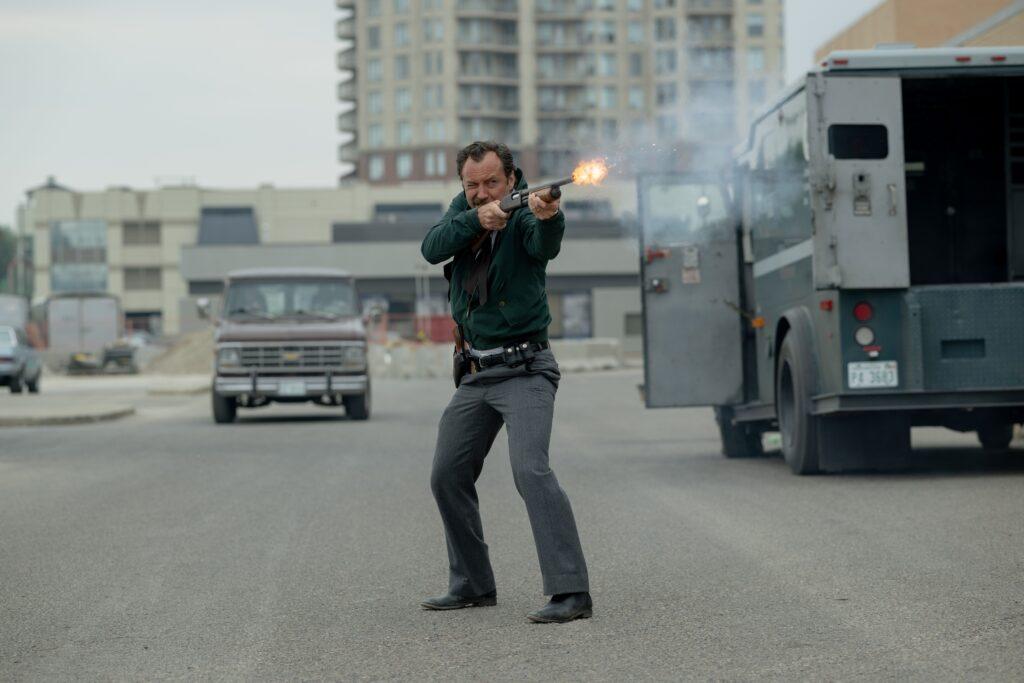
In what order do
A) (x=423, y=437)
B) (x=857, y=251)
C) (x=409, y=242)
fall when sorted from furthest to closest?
1. (x=409, y=242)
2. (x=423, y=437)
3. (x=857, y=251)

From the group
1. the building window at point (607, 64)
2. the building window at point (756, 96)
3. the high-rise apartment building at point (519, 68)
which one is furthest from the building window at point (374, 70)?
the building window at point (756, 96)

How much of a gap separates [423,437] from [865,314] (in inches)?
315

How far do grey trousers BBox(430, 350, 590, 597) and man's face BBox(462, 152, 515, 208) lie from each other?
2.32 feet

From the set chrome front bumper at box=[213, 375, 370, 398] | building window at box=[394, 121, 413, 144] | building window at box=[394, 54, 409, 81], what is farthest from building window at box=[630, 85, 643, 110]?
chrome front bumper at box=[213, 375, 370, 398]

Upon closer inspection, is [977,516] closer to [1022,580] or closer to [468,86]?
[1022,580]

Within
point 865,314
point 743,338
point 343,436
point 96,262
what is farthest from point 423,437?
point 96,262

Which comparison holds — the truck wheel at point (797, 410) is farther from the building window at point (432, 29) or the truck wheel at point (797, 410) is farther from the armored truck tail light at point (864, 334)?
the building window at point (432, 29)

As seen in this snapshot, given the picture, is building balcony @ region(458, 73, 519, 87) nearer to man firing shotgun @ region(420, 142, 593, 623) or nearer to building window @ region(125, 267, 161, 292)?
building window @ region(125, 267, 161, 292)

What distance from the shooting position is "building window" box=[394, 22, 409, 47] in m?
116

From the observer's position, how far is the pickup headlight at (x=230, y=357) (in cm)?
2269

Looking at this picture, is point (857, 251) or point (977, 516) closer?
point (977, 516)

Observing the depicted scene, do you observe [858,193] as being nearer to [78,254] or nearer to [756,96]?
[756,96]

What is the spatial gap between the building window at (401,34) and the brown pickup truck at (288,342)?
94.6 metres

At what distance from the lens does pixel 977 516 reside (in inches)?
397
